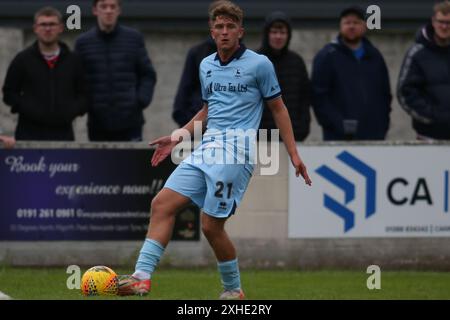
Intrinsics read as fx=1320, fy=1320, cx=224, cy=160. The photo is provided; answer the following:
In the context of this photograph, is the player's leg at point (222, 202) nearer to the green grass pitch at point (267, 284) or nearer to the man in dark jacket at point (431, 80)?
the green grass pitch at point (267, 284)

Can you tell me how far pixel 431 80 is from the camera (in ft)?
42.9

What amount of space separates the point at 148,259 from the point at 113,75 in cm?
399

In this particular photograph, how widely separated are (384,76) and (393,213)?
1.43m

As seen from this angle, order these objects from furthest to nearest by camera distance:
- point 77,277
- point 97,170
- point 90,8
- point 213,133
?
1. point 90,8
2. point 97,170
3. point 77,277
4. point 213,133

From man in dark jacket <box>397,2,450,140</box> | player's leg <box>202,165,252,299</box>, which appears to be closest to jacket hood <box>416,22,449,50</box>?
man in dark jacket <box>397,2,450,140</box>

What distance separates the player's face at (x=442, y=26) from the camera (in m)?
13.2

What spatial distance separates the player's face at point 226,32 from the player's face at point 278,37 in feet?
11.6

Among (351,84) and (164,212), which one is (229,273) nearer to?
(164,212)

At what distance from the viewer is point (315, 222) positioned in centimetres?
1291

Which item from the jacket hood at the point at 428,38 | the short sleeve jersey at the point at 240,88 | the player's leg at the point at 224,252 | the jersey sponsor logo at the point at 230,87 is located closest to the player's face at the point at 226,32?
the short sleeve jersey at the point at 240,88

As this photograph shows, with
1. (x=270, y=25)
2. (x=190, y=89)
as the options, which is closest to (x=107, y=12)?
(x=190, y=89)
